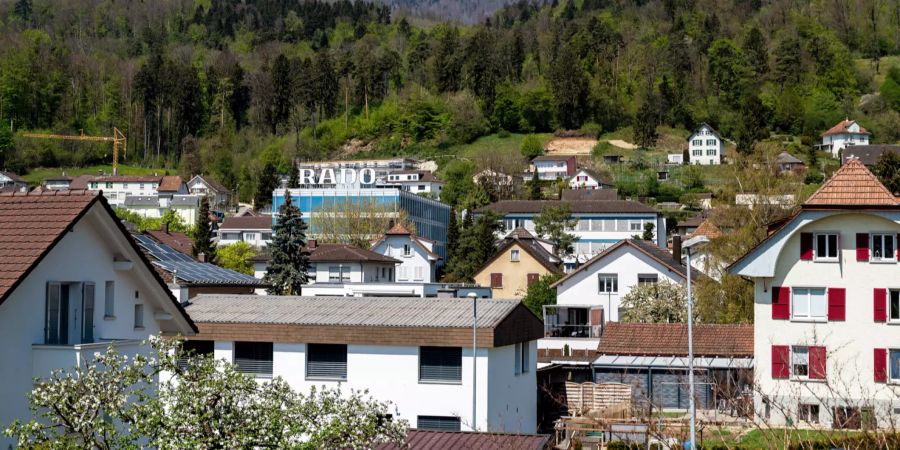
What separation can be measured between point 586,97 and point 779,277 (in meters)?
124

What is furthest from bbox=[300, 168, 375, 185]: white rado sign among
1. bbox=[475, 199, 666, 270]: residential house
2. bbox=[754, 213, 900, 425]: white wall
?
bbox=[754, 213, 900, 425]: white wall

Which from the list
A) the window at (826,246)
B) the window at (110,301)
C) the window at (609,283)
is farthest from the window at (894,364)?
the window at (110,301)

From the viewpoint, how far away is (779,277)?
4109 cm

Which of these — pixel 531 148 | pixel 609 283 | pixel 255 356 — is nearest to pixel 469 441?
pixel 255 356

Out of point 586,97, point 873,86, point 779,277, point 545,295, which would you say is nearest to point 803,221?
point 779,277

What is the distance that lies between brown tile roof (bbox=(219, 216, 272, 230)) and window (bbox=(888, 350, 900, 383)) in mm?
81881

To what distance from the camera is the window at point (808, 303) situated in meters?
40.8

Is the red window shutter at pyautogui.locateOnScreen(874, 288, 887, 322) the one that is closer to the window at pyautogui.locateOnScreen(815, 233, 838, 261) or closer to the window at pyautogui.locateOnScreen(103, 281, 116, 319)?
the window at pyautogui.locateOnScreen(815, 233, 838, 261)

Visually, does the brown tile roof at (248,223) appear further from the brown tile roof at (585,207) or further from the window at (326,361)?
the window at (326,361)

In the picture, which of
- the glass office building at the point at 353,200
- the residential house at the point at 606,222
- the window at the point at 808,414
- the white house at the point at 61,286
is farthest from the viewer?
the residential house at the point at 606,222

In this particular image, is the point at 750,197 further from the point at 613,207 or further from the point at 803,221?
the point at 613,207

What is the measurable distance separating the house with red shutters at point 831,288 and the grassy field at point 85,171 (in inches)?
5160

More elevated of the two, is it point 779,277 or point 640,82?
point 640,82

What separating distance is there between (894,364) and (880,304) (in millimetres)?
2039
